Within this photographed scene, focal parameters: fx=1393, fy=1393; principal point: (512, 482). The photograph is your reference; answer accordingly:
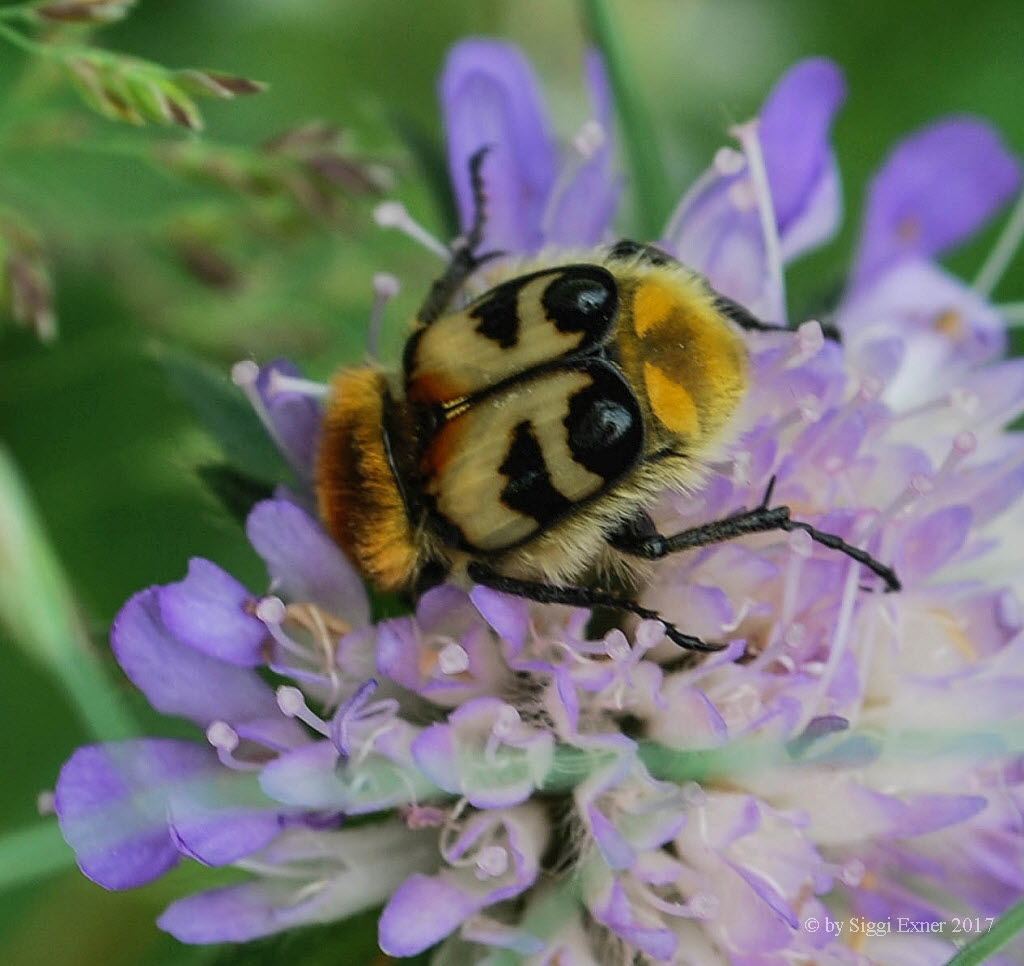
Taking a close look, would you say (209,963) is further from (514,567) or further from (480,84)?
(480,84)

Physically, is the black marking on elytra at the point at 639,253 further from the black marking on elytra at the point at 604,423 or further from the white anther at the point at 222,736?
the white anther at the point at 222,736

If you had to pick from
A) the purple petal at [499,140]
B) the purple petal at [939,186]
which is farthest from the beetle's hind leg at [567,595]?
the purple petal at [939,186]

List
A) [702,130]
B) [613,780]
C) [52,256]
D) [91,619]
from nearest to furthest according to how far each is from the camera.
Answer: [613,780], [91,619], [52,256], [702,130]

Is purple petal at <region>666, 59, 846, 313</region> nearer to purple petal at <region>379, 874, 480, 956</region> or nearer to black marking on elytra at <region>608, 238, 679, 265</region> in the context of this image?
black marking on elytra at <region>608, 238, 679, 265</region>

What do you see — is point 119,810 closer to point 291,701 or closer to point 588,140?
point 291,701

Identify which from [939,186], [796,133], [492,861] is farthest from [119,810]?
[939,186]

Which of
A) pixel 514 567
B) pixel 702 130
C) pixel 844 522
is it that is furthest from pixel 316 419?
pixel 702 130
